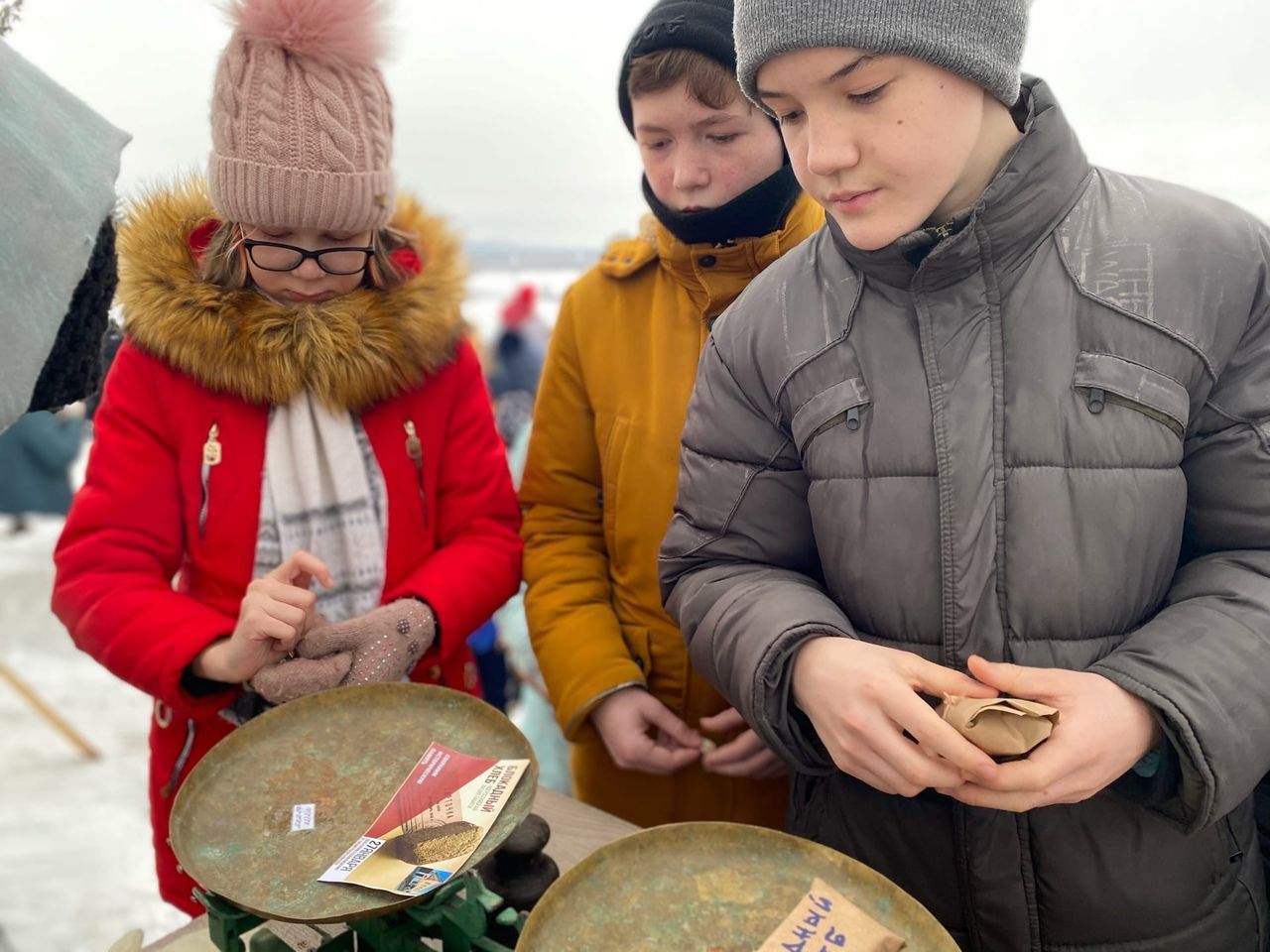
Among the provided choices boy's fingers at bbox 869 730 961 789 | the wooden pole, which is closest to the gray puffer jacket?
boy's fingers at bbox 869 730 961 789

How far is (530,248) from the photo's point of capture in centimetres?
636

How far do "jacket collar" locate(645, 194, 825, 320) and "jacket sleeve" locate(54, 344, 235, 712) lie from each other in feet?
2.36

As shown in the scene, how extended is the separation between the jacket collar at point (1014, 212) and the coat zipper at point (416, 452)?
28.5 inches

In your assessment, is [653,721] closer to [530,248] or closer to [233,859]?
[233,859]

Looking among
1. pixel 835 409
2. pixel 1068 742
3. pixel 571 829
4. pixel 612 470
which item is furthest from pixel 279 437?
pixel 1068 742

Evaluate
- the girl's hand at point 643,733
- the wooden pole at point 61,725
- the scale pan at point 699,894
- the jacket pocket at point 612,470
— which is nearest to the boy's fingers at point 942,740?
the scale pan at point 699,894

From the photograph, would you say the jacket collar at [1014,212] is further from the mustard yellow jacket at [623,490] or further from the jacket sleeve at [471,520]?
the jacket sleeve at [471,520]

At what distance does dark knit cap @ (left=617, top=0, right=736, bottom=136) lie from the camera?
1118 mm

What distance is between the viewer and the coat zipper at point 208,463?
1.22 meters

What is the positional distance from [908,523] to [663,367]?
510 millimetres

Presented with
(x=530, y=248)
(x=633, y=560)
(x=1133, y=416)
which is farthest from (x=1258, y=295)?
(x=530, y=248)

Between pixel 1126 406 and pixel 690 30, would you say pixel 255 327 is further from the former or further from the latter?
pixel 1126 406

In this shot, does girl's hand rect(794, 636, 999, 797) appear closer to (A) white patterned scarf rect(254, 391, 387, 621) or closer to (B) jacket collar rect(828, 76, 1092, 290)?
(B) jacket collar rect(828, 76, 1092, 290)

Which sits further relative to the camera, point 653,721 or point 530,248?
point 530,248
